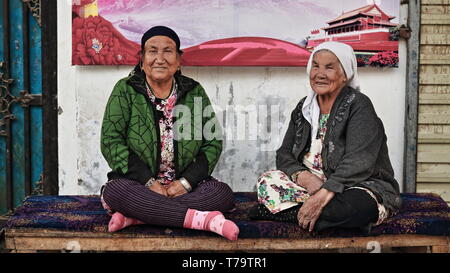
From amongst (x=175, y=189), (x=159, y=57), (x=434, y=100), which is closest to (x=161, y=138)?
(x=175, y=189)

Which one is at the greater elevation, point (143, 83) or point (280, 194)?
point (143, 83)

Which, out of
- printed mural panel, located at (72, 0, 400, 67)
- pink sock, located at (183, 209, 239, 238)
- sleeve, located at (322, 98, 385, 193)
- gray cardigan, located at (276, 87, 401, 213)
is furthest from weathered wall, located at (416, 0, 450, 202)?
pink sock, located at (183, 209, 239, 238)

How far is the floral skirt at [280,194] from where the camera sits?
3.01m

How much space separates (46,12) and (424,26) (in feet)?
10.5

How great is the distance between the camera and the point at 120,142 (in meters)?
3.21

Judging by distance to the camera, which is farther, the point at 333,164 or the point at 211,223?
the point at 333,164

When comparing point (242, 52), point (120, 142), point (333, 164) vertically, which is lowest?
point (333, 164)

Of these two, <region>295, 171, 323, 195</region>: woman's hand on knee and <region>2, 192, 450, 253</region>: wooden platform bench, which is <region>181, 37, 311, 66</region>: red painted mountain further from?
<region>2, 192, 450, 253</region>: wooden platform bench

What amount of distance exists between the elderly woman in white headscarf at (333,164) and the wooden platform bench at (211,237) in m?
0.09

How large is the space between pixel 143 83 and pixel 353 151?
142 centimetres

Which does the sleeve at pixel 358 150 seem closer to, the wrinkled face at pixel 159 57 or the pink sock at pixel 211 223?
the pink sock at pixel 211 223

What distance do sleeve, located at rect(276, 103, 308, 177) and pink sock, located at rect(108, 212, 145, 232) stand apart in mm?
1016

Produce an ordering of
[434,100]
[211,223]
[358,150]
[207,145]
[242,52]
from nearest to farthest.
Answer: [211,223]
[358,150]
[207,145]
[242,52]
[434,100]

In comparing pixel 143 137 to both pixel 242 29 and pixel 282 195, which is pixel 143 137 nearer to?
pixel 282 195
